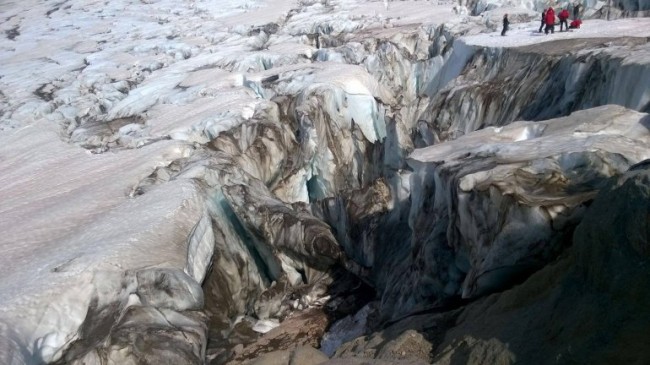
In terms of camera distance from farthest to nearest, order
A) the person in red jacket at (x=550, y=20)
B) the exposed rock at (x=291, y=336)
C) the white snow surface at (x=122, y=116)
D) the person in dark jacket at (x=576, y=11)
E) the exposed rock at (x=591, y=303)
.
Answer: the person in dark jacket at (x=576, y=11), the person in red jacket at (x=550, y=20), the exposed rock at (x=291, y=336), the white snow surface at (x=122, y=116), the exposed rock at (x=591, y=303)

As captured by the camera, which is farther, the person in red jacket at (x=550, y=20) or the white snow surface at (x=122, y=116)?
the person in red jacket at (x=550, y=20)

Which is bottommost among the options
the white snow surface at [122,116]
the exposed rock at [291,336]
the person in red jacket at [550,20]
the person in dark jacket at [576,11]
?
the exposed rock at [291,336]

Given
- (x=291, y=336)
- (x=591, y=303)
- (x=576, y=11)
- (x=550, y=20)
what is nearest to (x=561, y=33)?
(x=550, y=20)

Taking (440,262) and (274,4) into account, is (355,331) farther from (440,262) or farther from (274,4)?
(274,4)

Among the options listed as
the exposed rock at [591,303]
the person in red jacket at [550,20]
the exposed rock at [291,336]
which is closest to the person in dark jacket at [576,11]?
the person in red jacket at [550,20]

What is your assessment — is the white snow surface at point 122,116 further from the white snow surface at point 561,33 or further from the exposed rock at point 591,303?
the exposed rock at point 591,303

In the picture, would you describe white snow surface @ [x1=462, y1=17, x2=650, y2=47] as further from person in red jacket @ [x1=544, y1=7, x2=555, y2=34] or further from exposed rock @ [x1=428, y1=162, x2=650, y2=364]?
exposed rock @ [x1=428, y1=162, x2=650, y2=364]

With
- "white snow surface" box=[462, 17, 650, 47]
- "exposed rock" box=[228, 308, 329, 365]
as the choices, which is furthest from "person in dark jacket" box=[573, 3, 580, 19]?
"exposed rock" box=[228, 308, 329, 365]

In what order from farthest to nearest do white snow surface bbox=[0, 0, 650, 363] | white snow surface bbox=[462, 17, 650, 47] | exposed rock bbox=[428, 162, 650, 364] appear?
white snow surface bbox=[462, 17, 650, 47] → white snow surface bbox=[0, 0, 650, 363] → exposed rock bbox=[428, 162, 650, 364]
